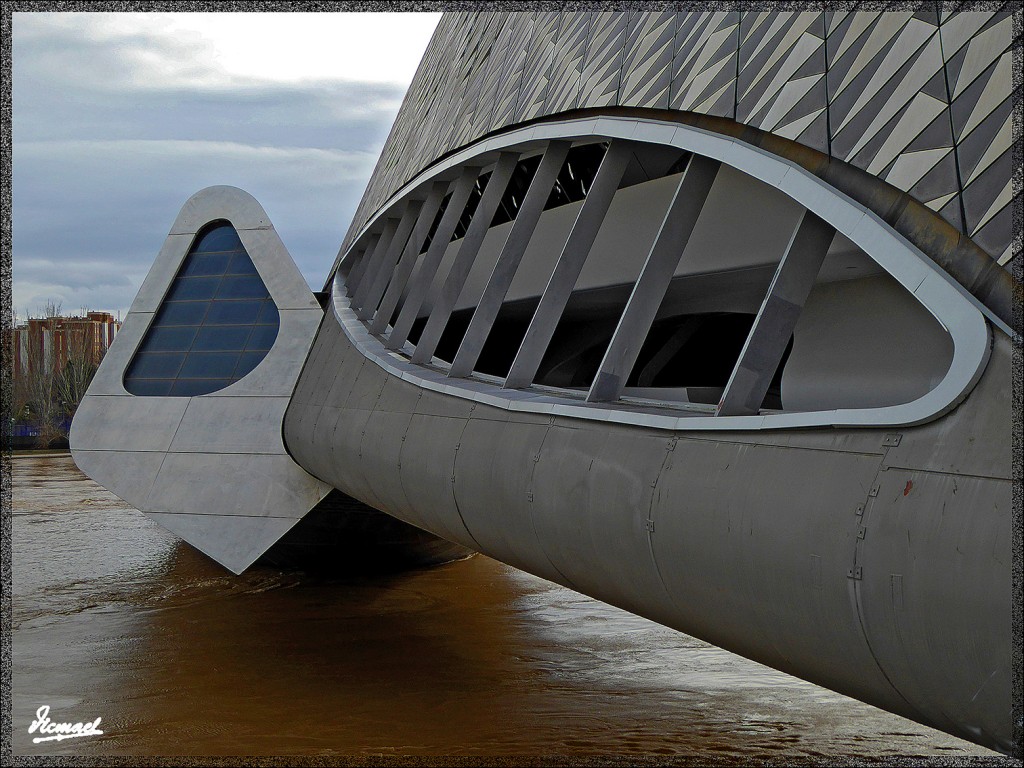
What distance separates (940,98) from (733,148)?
173 centimetres

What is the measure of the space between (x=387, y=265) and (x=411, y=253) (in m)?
1.70

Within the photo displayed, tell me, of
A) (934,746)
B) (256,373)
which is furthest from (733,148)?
(256,373)

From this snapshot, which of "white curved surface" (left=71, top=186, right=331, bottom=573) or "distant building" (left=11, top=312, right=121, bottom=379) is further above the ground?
"distant building" (left=11, top=312, right=121, bottom=379)

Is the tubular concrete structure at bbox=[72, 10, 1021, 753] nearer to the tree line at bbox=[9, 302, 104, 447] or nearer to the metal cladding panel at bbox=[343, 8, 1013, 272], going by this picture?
the metal cladding panel at bbox=[343, 8, 1013, 272]

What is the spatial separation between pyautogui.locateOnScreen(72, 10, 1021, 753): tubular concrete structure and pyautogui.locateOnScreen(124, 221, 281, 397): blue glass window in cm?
463

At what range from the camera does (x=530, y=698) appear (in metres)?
13.9

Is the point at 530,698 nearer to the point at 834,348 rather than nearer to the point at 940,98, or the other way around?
the point at 834,348

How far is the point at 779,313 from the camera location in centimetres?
594

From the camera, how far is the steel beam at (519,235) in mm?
10250

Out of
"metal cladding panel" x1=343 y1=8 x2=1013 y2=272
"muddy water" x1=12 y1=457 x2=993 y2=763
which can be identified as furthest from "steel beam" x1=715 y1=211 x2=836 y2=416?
"muddy water" x1=12 y1=457 x2=993 y2=763

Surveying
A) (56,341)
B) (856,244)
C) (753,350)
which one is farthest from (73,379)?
(856,244)
